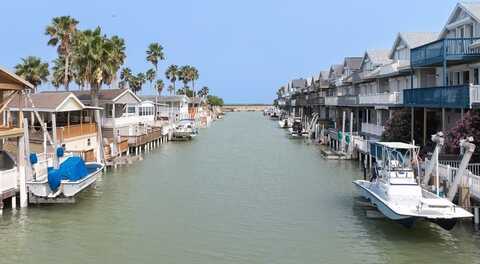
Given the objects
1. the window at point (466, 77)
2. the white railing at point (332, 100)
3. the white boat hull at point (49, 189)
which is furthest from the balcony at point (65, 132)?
the white railing at point (332, 100)

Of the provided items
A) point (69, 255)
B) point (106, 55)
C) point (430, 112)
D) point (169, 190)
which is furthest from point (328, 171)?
A: point (69, 255)

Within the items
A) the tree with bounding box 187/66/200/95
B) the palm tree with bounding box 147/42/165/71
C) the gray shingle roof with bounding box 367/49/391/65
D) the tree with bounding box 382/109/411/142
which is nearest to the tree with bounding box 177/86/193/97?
the tree with bounding box 187/66/200/95

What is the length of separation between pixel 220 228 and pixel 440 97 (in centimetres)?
1494

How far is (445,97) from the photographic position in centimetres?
2928

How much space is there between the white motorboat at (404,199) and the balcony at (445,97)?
4462 millimetres

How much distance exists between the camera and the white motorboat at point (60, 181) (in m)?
25.5

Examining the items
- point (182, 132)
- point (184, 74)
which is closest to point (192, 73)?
point (184, 74)

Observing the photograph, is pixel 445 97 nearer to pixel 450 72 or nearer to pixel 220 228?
pixel 450 72

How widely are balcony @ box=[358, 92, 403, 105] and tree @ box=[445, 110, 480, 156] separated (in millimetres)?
14055

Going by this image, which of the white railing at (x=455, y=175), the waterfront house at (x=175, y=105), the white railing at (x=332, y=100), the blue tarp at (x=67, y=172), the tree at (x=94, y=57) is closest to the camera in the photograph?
the white railing at (x=455, y=175)

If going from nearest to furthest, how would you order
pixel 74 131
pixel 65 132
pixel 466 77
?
pixel 466 77
pixel 65 132
pixel 74 131

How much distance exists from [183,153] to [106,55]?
1487cm

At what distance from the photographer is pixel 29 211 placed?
82.3ft

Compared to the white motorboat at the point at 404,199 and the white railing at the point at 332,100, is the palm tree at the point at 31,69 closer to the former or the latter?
the white railing at the point at 332,100
